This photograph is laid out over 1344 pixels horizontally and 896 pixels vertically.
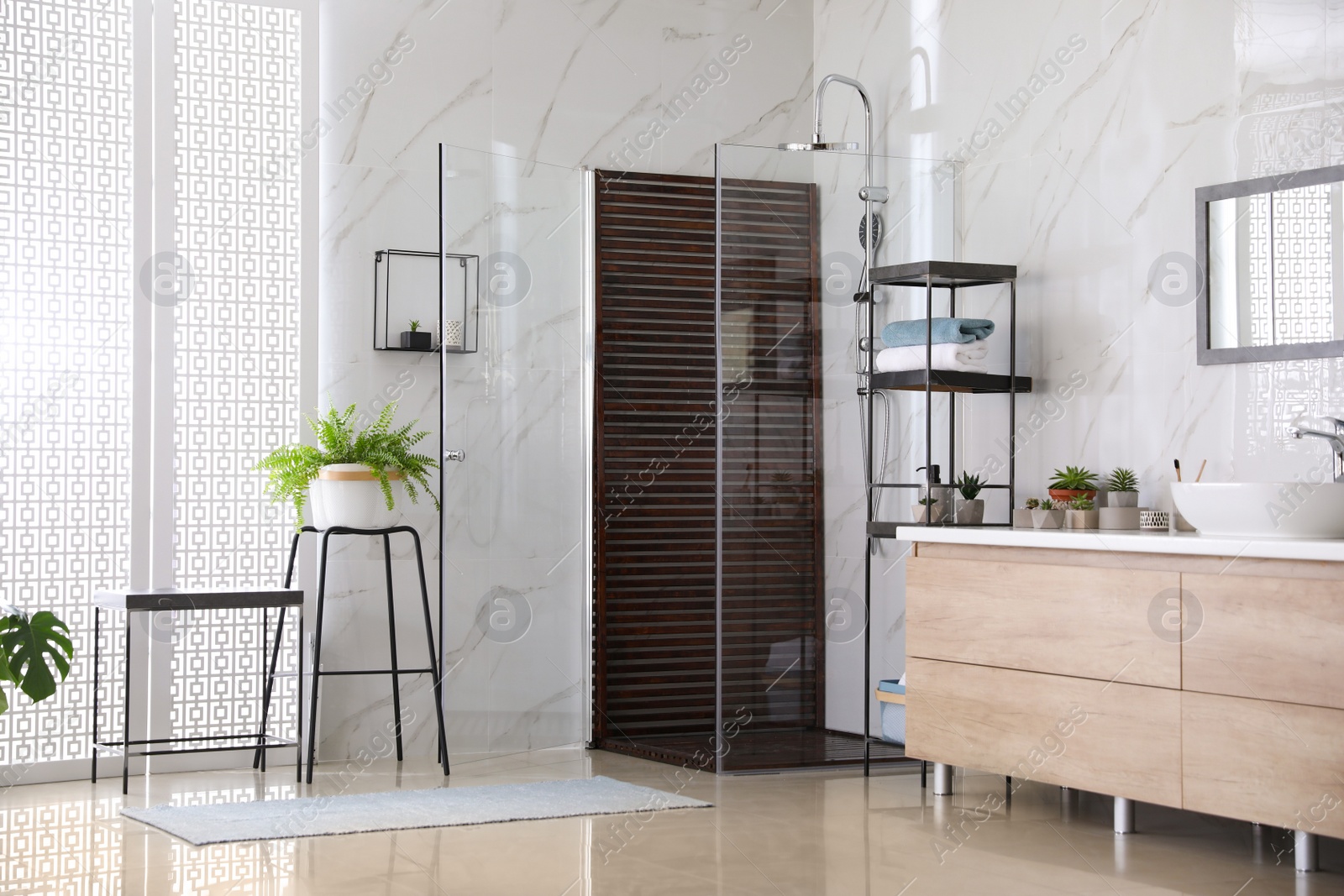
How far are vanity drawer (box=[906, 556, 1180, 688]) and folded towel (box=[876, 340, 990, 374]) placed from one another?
58cm

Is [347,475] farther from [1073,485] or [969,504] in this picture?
[1073,485]

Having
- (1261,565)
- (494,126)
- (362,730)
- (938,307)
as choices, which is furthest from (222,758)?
(1261,565)

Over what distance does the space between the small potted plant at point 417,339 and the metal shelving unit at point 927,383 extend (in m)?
1.41

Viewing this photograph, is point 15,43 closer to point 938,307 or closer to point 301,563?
point 301,563

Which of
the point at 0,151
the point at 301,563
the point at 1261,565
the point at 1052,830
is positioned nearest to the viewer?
Result: the point at 1261,565

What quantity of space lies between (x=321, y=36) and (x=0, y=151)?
105 cm

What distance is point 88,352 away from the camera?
14.3 feet

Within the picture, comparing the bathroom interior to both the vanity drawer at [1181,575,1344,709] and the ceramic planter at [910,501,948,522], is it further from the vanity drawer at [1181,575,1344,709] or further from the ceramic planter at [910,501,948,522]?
the vanity drawer at [1181,575,1344,709]

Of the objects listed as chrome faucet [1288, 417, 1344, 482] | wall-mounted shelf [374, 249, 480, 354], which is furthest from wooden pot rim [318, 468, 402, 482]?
chrome faucet [1288, 417, 1344, 482]

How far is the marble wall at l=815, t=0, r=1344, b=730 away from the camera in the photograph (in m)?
3.53

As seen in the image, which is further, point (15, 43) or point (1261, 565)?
point (15, 43)

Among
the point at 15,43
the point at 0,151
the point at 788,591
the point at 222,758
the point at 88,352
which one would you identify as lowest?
the point at 222,758

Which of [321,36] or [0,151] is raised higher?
[321,36]

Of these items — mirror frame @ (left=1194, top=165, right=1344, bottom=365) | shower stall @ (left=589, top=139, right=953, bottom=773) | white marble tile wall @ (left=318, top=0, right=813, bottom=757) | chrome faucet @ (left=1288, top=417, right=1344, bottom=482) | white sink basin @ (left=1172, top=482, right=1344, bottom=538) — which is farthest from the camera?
white marble tile wall @ (left=318, top=0, right=813, bottom=757)
